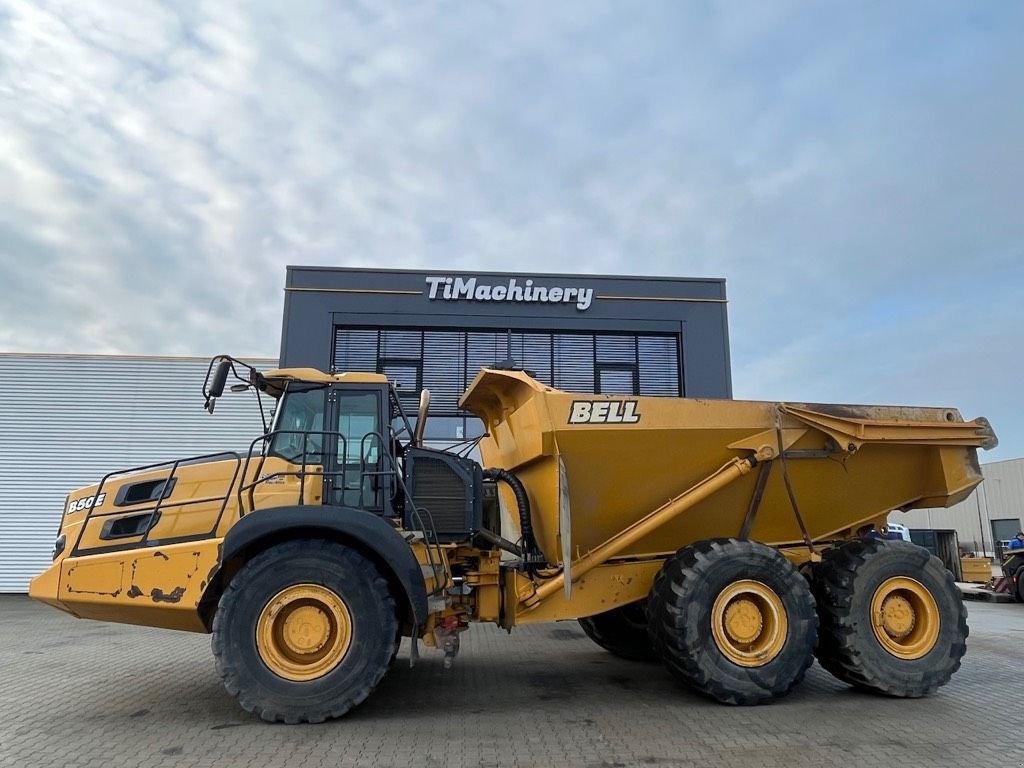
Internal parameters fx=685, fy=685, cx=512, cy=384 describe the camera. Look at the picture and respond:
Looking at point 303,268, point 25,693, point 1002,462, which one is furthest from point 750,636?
point 1002,462

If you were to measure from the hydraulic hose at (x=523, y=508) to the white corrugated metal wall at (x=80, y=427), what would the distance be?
10766 millimetres

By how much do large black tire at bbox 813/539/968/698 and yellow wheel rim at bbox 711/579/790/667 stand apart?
0.76 metres

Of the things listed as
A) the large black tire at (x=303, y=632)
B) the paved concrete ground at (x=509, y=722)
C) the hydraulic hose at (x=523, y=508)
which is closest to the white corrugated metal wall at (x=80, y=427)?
the paved concrete ground at (x=509, y=722)

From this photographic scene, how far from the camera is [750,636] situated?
19.7 ft

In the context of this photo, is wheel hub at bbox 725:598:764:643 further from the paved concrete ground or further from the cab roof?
the cab roof

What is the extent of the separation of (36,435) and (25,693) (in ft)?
37.6

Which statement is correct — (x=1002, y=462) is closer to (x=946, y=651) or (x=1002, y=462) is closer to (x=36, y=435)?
(x=946, y=651)

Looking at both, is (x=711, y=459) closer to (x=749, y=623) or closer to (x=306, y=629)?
(x=749, y=623)

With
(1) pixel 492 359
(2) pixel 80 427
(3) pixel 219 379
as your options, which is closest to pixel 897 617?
(3) pixel 219 379

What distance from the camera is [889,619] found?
21.2 feet

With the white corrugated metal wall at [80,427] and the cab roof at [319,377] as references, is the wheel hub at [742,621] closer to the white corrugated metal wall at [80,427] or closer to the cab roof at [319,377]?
the cab roof at [319,377]

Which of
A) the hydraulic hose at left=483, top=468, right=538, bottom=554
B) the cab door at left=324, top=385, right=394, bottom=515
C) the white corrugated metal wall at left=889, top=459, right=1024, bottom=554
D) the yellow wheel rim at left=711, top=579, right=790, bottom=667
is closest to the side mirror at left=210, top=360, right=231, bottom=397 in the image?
the cab door at left=324, top=385, right=394, bottom=515

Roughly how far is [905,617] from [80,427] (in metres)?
16.7

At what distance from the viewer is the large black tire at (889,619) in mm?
6191
